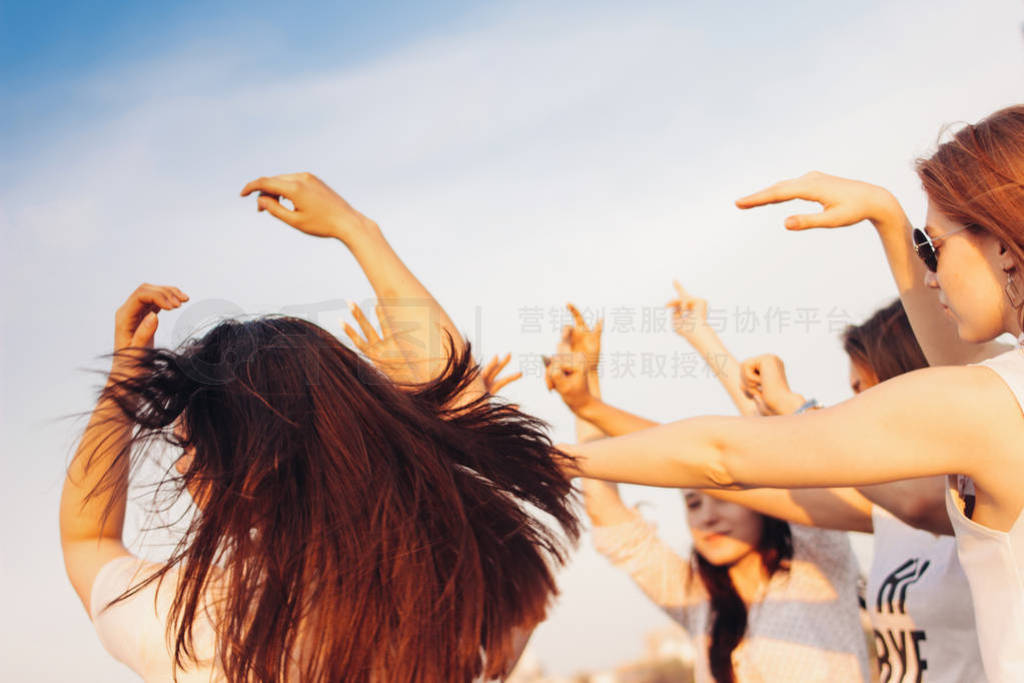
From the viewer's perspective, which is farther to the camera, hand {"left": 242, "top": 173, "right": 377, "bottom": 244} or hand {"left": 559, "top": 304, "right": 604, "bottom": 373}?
hand {"left": 559, "top": 304, "right": 604, "bottom": 373}

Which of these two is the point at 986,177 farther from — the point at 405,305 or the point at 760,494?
the point at 760,494

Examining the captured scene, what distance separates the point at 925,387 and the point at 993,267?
431 mm

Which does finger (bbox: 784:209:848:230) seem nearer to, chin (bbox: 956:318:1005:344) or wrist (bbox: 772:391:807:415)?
chin (bbox: 956:318:1005:344)

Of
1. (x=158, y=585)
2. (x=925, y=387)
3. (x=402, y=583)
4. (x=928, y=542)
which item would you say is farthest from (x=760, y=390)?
(x=158, y=585)

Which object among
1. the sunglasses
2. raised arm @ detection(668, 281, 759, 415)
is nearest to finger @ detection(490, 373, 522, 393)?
the sunglasses

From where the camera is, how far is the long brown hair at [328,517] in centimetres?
172

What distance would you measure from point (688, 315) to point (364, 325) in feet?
8.30

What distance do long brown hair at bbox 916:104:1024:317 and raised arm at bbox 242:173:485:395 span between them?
1.18 meters

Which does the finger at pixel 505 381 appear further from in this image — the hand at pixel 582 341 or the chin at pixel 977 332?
the chin at pixel 977 332

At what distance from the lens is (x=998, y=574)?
6.16 ft

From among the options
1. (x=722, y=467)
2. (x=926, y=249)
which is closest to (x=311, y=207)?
(x=722, y=467)

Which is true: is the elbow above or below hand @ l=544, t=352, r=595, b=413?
below

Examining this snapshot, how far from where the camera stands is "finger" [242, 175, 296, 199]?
2.41 meters

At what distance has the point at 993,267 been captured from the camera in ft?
6.59
